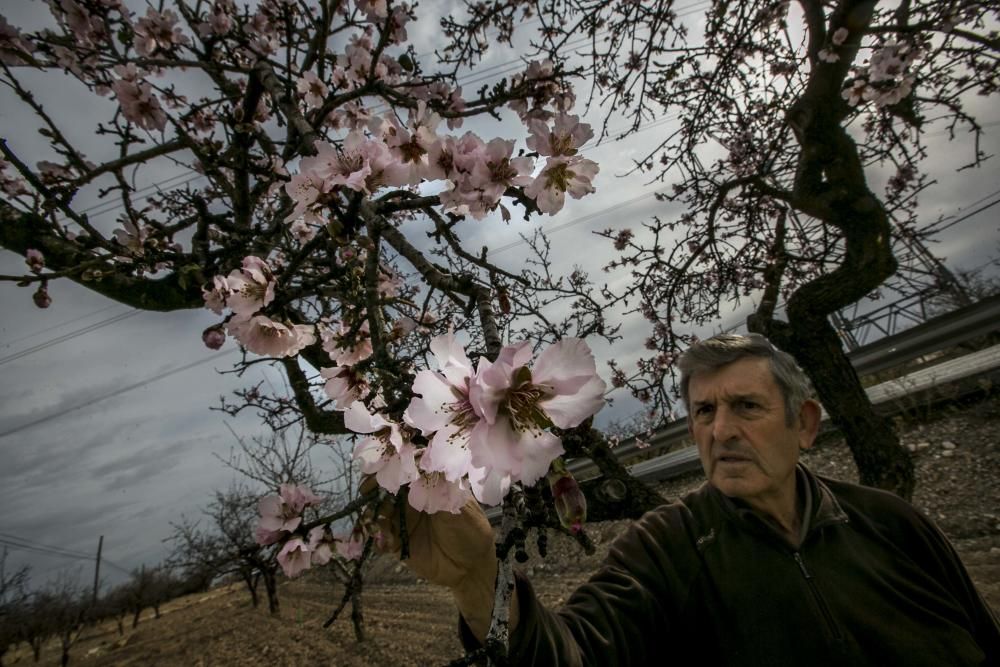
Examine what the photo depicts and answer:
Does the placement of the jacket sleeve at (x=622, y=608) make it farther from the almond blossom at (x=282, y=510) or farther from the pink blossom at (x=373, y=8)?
the pink blossom at (x=373, y=8)

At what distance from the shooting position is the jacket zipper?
4.36ft

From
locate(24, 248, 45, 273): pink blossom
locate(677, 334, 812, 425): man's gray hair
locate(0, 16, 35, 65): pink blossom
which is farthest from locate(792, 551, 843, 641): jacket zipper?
locate(24, 248, 45, 273): pink blossom

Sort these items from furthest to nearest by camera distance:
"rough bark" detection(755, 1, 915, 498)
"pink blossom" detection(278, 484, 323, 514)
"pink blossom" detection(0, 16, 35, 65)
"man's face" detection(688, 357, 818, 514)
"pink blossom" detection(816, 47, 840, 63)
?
"rough bark" detection(755, 1, 915, 498)
"pink blossom" detection(816, 47, 840, 63)
"pink blossom" detection(0, 16, 35, 65)
"man's face" detection(688, 357, 818, 514)
"pink blossom" detection(278, 484, 323, 514)

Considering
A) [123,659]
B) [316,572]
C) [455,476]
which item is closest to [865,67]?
[455,476]

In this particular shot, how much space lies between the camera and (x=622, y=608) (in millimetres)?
1431

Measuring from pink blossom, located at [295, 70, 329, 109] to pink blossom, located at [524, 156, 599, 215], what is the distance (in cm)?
210

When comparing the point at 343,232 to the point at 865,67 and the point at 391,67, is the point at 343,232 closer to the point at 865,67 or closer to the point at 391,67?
the point at 391,67

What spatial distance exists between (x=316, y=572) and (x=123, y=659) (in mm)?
5207

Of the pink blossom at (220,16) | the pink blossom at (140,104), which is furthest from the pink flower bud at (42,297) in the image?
the pink blossom at (220,16)

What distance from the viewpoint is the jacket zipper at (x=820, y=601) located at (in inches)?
52.3

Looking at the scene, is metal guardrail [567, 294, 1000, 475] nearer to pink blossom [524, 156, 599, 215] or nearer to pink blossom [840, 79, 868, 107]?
pink blossom [840, 79, 868, 107]

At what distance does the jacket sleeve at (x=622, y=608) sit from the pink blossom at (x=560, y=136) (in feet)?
3.93

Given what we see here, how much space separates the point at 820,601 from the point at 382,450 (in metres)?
1.45

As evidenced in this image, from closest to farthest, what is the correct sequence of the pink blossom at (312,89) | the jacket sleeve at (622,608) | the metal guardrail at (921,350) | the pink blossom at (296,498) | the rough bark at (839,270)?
the jacket sleeve at (622,608), the pink blossom at (296,498), the pink blossom at (312,89), the rough bark at (839,270), the metal guardrail at (921,350)
